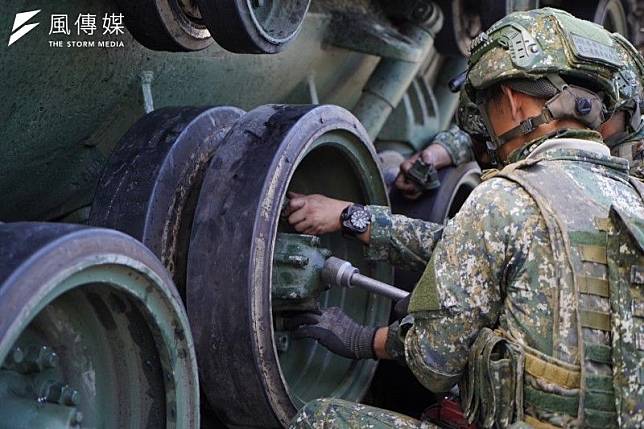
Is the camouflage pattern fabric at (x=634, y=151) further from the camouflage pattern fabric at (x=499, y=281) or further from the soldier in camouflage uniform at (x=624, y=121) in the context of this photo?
the camouflage pattern fabric at (x=499, y=281)

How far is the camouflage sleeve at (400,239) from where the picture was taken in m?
3.04

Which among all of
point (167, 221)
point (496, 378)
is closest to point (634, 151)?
A: point (496, 378)

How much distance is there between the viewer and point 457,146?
413 cm

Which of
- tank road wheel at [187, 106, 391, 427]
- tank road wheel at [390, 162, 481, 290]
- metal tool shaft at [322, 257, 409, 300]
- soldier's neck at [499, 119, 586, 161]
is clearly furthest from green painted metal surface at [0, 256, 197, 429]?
tank road wheel at [390, 162, 481, 290]

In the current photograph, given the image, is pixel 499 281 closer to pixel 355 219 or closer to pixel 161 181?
pixel 355 219

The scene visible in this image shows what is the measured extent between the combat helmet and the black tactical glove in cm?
64

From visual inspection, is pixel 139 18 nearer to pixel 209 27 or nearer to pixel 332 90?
pixel 209 27

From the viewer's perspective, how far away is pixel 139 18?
8.79 feet

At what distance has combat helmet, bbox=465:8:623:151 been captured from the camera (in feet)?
8.17

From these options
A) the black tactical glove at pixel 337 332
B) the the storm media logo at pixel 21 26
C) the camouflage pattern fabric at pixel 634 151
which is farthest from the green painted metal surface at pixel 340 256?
the the storm media logo at pixel 21 26

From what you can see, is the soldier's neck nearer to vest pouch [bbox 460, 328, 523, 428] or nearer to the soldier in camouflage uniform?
the soldier in camouflage uniform

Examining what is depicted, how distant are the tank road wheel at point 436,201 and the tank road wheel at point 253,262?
894mm

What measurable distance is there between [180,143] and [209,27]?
304mm

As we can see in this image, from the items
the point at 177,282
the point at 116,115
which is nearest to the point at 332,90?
the point at 116,115
